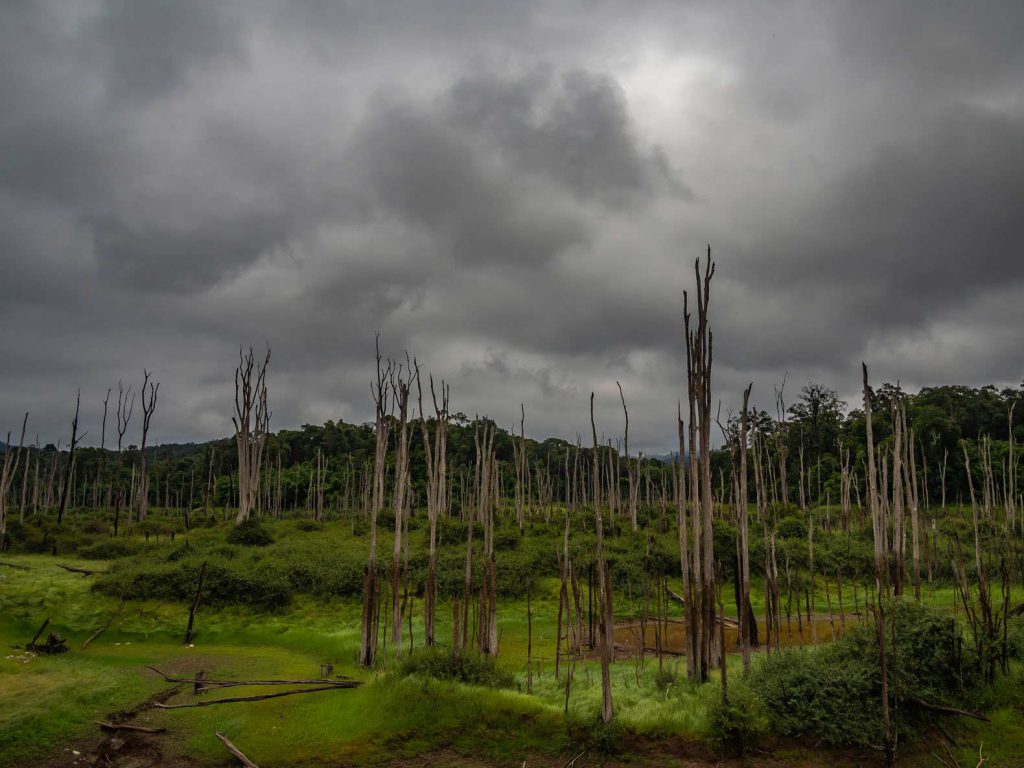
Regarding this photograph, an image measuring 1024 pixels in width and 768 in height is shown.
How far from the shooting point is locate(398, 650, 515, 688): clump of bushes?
11945mm

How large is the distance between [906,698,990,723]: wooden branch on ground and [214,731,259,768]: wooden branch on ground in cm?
1020

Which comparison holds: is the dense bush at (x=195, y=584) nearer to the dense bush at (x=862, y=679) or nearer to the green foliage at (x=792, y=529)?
the dense bush at (x=862, y=679)

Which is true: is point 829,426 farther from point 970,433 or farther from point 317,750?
point 317,750

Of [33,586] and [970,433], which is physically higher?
[970,433]

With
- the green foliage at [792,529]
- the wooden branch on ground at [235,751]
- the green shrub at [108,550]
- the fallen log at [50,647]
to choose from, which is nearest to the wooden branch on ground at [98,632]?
the fallen log at [50,647]

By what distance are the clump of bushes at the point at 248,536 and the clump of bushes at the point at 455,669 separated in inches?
804

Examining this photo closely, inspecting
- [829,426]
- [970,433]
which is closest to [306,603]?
[829,426]

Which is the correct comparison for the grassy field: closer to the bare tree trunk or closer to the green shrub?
the bare tree trunk

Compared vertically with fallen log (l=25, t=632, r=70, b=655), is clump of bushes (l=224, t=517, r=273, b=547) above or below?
above

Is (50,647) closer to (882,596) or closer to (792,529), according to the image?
(882,596)

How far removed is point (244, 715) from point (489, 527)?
21.2ft

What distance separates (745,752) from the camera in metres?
9.59

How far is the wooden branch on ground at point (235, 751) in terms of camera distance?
9.12m

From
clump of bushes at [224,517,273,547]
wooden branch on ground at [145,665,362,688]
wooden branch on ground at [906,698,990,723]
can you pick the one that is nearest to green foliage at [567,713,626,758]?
wooden branch on ground at [145,665,362,688]
